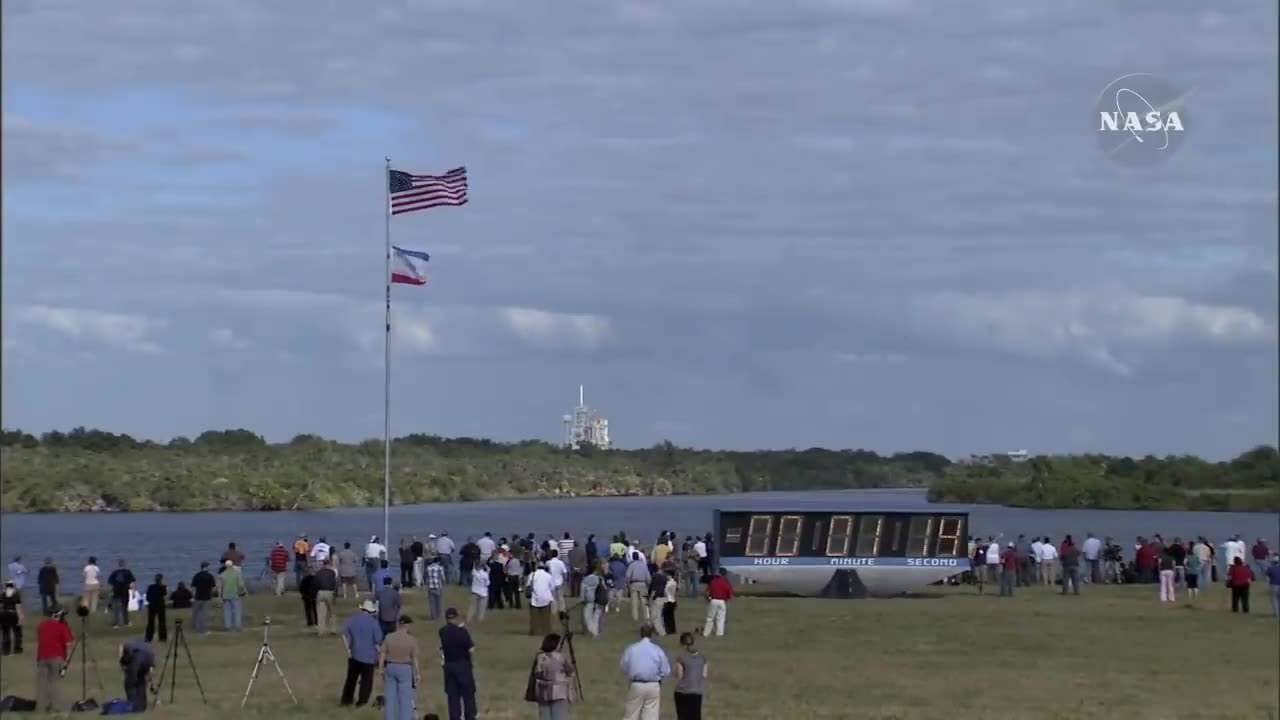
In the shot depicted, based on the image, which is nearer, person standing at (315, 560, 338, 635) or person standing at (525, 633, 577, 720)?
person standing at (525, 633, 577, 720)

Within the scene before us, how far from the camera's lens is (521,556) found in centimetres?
4484

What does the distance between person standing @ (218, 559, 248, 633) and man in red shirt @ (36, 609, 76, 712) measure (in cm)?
1044

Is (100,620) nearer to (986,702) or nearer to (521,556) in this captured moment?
(521,556)

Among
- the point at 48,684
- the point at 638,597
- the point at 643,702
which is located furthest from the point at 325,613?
the point at 643,702

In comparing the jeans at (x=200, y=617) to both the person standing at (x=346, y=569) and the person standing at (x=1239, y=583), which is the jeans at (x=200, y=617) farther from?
the person standing at (x=1239, y=583)

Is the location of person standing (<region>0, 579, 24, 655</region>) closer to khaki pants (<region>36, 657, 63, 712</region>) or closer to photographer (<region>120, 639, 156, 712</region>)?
khaki pants (<region>36, 657, 63, 712</region>)

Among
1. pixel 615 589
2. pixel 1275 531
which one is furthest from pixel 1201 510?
pixel 615 589

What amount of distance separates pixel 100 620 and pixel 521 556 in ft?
33.1

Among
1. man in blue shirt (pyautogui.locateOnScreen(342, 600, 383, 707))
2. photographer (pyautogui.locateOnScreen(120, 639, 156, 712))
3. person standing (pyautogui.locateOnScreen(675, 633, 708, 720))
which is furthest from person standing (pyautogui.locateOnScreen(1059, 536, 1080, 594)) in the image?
photographer (pyautogui.locateOnScreen(120, 639, 156, 712))

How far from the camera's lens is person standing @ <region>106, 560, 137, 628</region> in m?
37.1

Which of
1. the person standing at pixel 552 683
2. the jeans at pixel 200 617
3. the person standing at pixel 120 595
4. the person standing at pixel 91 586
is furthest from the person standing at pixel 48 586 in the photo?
the person standing at pixel 552 683

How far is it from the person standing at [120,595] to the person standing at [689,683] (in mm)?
18353

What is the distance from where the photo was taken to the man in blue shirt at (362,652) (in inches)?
974

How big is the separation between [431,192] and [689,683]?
2225 cm
